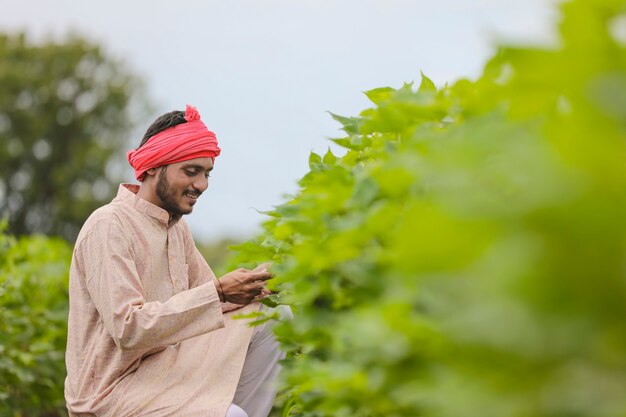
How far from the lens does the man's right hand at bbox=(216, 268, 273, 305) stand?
339 centimetres

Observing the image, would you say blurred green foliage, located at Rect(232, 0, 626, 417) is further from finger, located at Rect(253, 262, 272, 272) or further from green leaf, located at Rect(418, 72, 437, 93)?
finger, located at Rect(253, 262, 272, 272)

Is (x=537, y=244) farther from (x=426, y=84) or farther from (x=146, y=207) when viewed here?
(x=146, y=207)

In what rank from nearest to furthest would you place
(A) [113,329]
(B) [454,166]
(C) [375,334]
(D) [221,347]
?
(B) [454,166] → (C) [375,334] → (A) [113,329] → (D) [221,347]

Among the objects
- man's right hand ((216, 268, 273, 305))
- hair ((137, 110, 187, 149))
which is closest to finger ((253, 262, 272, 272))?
man's right hand ((216, 268, 273, 305))

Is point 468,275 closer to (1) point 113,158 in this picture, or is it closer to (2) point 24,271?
(2) point 24,271

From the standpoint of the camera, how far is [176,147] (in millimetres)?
3986

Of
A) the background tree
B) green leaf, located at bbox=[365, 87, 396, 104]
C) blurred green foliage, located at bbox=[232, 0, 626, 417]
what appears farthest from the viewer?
the background tree

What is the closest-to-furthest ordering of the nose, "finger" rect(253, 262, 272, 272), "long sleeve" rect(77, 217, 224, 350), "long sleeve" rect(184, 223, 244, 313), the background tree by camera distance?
"finger" rect(253, 262, 272, 272)
"long sleeve" rect(77, 217, 224, 350)
the nose
"long sleeve" rect(184, 223, 244, 313)
the background tree

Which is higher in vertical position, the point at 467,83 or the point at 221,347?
the point at 467,83

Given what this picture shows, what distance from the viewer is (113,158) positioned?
4088 centimetres

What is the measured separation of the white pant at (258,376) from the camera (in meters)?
3.94

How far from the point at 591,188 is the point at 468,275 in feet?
0.57

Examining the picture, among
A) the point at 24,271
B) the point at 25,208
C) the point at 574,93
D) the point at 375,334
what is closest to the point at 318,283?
the point at 375,334

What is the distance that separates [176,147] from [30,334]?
347cm
